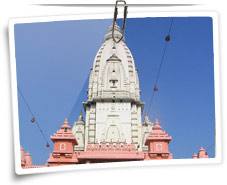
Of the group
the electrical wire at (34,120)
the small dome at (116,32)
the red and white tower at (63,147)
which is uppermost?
the small dome at (116,32)

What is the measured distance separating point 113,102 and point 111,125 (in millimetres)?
80

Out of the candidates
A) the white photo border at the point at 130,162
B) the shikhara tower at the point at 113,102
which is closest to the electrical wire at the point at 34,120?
the white photo border at the point at 130,162

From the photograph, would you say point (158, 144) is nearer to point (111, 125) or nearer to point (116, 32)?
point (111, 125)

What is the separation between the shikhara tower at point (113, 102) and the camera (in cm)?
210

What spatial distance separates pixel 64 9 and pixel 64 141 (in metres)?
0.44

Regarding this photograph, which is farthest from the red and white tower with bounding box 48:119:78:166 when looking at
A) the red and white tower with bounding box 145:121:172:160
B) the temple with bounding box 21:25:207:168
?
the red and white tower with bounding box 145:121:172:160

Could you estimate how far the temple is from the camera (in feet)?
6.85

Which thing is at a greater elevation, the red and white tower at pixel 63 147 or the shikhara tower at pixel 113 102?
the shikhara tower at pixel 113 102

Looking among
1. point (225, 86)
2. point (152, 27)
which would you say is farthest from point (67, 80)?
point (225, 86)

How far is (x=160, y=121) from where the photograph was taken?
2107 mm

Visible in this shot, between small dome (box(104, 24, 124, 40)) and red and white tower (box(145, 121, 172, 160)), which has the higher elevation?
small dome (box(104, 24, 124, 40))

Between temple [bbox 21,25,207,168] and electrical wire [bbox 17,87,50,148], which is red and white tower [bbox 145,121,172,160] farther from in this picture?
electrical wire [bbox 17,87,50,148]

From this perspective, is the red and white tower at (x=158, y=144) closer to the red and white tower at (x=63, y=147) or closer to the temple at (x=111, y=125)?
the temple at (x=111, y=125)

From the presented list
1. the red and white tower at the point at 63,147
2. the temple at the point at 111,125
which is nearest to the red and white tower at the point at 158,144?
the temple at the point at 111,125
